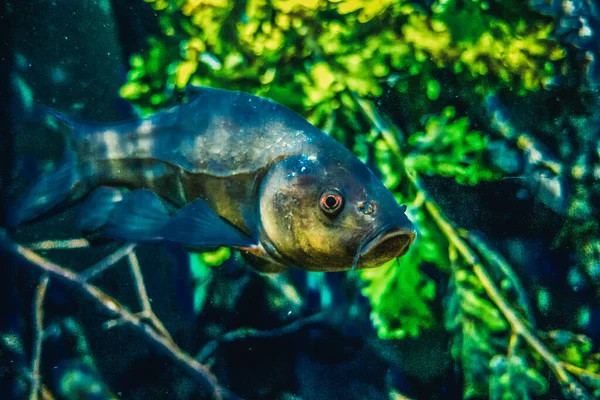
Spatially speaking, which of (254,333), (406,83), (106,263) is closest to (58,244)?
(106,263)

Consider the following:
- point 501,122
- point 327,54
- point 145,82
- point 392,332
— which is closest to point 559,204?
point 501,122

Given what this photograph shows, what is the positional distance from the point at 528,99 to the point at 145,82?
2.27 m

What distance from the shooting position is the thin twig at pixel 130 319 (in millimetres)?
2947

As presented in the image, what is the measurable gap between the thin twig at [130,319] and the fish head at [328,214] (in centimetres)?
149

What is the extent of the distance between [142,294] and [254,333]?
0.76m

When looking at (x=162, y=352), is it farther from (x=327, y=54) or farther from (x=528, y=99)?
(x=528, y=99)

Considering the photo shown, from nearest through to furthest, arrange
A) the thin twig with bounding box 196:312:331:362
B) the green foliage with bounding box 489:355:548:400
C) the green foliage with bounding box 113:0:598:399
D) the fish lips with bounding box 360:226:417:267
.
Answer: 1. the fish lips with bounding box 360:226:417:267
2. the green foliage with bounding box 113:0:598:399
3. the green foliage with bounding box 489:355:548:400
4. the thin twig with bounding box 196:312:331:362

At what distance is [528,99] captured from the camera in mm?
2752

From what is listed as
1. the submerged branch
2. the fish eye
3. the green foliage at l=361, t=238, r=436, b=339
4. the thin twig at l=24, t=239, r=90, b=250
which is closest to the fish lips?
the fish eye

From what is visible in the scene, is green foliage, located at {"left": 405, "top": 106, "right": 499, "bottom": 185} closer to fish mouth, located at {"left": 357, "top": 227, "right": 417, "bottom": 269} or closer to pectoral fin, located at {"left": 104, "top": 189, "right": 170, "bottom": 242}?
fish mouth, located at {"left": 357, "top": 227, "right": 417, "bottom": 269}

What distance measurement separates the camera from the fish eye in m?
1.74

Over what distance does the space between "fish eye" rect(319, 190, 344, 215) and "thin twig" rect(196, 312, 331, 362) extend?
1.33 meters

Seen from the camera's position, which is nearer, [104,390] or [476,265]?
[476,265]

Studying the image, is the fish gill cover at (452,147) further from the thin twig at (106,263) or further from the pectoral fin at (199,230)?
the pectoral fin at (199,230)
